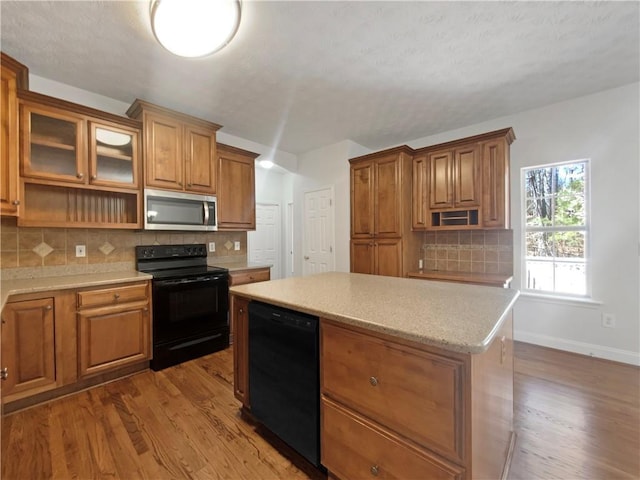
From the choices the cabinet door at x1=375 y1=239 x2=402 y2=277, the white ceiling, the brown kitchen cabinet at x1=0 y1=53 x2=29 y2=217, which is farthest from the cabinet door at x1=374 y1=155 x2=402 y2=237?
the brown kitchen cabinet at x1=0 y1=53 x2=29 y2=217

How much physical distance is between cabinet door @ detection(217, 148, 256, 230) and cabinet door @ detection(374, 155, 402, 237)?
1712 mm

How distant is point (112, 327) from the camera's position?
2.32m

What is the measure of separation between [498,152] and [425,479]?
310 cm

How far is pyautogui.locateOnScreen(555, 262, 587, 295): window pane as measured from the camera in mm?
2949

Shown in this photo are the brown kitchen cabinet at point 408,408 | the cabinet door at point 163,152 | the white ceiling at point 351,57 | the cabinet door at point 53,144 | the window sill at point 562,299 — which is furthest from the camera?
the window sill at point 562,299

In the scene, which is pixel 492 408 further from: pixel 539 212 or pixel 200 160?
pixel 200 160

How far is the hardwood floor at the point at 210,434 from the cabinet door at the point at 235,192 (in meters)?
1.86

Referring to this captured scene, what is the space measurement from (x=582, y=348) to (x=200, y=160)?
15.1ft

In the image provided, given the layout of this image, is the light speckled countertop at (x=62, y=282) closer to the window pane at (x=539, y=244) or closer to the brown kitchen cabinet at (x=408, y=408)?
the brown kitchen cabinet at (x=408, y=408)

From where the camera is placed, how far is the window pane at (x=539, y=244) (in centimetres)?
314

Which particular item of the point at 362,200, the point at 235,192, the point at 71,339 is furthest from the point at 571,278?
the point at 71,339

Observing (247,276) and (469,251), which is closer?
(247,276)

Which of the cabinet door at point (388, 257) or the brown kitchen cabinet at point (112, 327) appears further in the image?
the cabinet door at point (388, 257)

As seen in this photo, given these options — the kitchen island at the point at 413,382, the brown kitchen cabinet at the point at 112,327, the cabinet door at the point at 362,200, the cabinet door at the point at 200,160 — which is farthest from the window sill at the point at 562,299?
the brown kitchen cabinet at the point at 112,327
